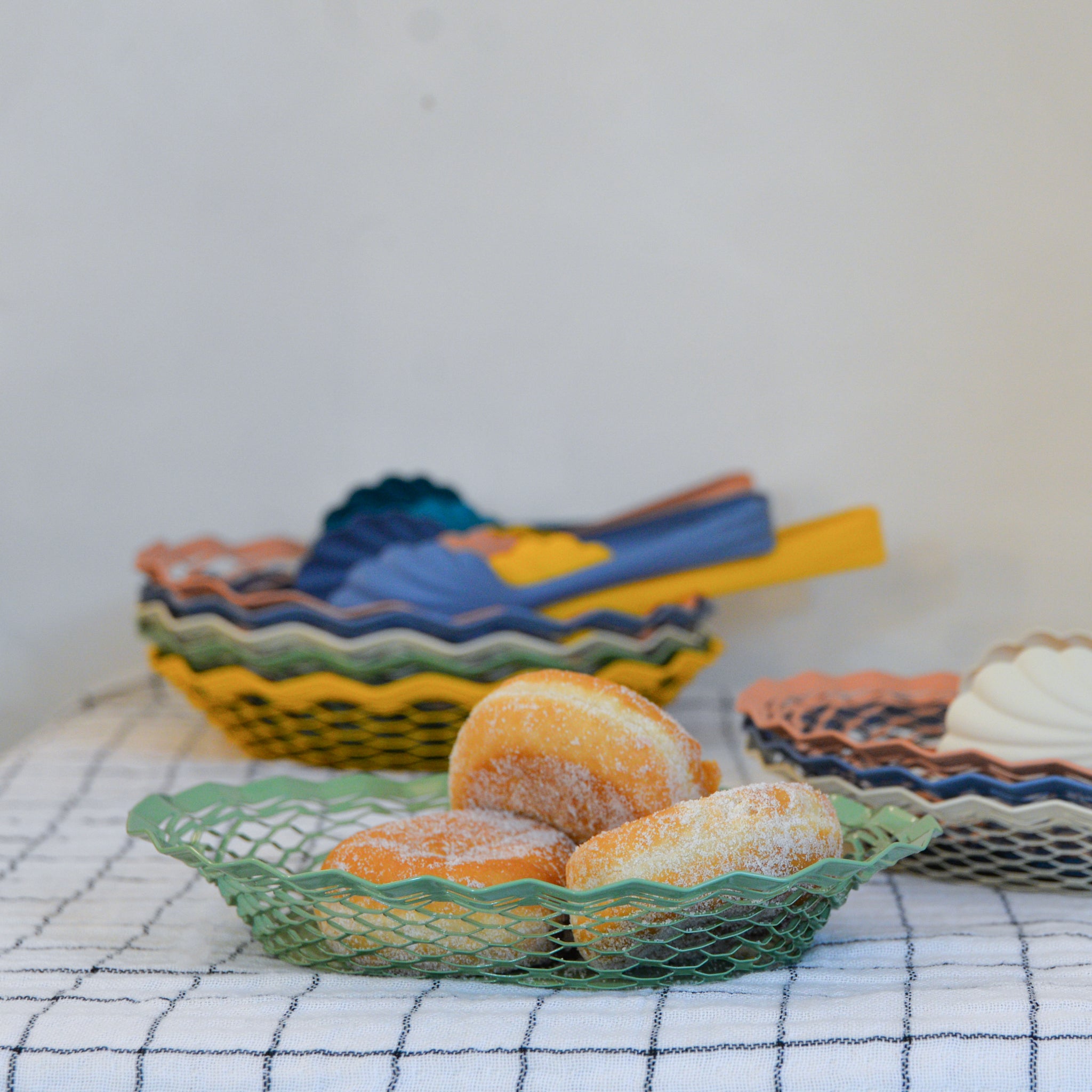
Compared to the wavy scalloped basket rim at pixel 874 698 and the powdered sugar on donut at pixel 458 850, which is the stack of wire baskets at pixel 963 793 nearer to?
→ the wavy scalloped basket rim at pixel 874 698

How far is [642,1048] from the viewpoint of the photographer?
0.38 m

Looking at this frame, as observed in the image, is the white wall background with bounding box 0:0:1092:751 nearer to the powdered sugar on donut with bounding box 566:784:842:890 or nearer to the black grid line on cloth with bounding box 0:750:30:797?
the black grid line on cloth with bounding box 0:750:30:797

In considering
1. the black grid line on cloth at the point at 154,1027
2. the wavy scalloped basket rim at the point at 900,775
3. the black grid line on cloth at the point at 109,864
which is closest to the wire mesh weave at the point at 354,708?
the black grid line on cloth at the point at 109,864

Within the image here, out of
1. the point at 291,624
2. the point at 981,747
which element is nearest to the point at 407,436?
the point at 291,624

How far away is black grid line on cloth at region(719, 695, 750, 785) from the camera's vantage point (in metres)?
0.74

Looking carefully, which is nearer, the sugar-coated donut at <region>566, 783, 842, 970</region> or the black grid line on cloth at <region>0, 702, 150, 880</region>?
the sugar-coated donut at <region>566, 783, 842, 970</region>

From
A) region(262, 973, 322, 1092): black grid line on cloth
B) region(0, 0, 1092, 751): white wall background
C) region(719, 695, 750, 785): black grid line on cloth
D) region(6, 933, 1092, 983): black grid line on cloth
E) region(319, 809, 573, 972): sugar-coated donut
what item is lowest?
region(719, 695, 750, 785): black grid line on cloth

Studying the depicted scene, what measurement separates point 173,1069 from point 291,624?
363 millimetres

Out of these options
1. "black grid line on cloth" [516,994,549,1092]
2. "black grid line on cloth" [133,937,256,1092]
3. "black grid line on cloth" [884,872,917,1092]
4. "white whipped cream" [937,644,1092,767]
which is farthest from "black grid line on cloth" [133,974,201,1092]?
"white whipped cream" [937,644,1092,767]

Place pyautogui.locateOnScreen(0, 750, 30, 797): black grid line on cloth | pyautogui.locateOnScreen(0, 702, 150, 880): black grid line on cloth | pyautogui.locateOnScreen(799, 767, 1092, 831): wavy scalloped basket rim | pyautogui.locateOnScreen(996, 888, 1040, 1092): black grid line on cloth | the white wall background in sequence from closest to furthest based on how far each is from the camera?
pyautogui.locateOnScreen(996, 888, 1040, 1092): black grid line on cloth → pyautogui.locateOnScreen(799, 767, 1092, 831): wavy scalloped basket rim → pyautogui.locateOnScreen(0, 702, 150, 880): black grid line on cloth → pyautogui.locateOnScreen(0, 750, 30, 797): black grid line on cloth → the white wall background

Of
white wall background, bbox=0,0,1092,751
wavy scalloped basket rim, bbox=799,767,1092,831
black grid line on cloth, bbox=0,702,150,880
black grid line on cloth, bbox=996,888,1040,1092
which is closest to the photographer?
black grid line on cloth, bbox=996,888,1040,1092

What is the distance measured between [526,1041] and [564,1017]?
0.02 metres

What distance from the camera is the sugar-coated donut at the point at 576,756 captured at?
0.46 metres

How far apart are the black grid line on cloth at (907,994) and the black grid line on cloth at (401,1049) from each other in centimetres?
16
